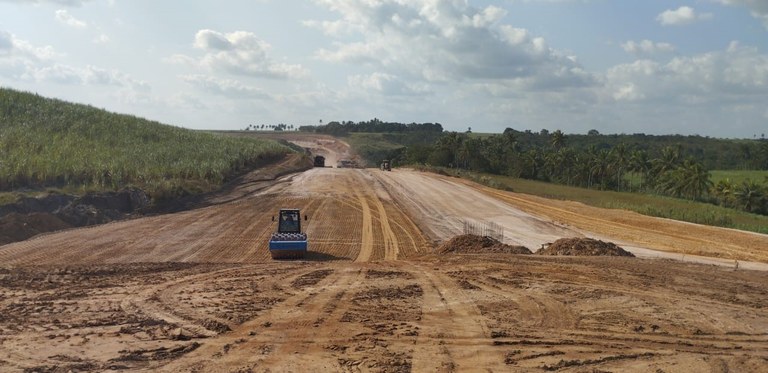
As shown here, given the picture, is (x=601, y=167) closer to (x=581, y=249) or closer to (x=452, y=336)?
(x=581, y=249)

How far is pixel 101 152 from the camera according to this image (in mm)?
39844

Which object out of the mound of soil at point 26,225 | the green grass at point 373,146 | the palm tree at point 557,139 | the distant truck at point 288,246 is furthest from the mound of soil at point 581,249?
the palm tree at point 557,139

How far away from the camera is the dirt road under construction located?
1002 centimetres

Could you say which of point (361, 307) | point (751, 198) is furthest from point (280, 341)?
point (751, 198)

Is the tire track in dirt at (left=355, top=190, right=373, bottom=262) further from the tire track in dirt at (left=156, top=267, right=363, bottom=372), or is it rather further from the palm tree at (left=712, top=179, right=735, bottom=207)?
the palm tree at (left=712, top=179, right=735, bottom=207)

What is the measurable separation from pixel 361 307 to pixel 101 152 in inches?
1273

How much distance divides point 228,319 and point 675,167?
102285 mm

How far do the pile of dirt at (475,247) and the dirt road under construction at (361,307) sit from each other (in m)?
1.05

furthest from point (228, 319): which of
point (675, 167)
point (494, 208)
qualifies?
point (675, 167)

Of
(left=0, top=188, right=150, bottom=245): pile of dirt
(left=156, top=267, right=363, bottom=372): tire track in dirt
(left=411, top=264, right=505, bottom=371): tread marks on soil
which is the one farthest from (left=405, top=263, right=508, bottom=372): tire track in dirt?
(left=0, top=188, right=150, bottom=245): pile of dirt

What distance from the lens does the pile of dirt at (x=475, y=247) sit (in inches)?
880

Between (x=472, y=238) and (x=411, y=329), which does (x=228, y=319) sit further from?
(x=472, y=238)

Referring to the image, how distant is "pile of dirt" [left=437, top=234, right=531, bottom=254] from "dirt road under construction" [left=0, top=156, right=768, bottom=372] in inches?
41.5

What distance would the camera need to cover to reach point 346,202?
3681cm
